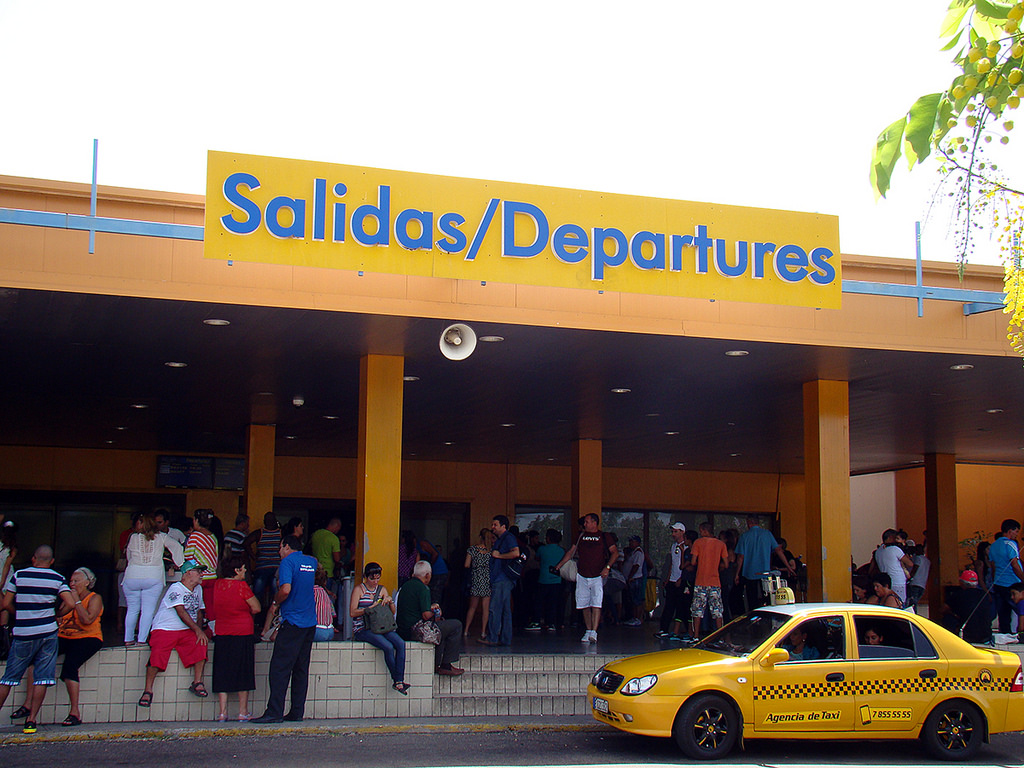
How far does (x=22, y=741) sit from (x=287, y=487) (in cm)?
1350

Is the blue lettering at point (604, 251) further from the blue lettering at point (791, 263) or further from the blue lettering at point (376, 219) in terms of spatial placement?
the blue lettering at point (376, 219)

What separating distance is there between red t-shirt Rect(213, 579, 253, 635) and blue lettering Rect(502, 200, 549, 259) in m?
4.00

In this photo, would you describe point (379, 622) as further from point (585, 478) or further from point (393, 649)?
point (585, 478)

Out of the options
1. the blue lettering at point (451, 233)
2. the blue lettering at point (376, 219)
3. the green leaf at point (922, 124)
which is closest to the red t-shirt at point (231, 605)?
the blue lettering at point (376, 219)

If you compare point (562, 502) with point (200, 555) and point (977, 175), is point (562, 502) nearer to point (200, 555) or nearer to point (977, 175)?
point (200, 555)

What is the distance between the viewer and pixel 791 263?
9758mm

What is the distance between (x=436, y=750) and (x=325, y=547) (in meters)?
5.36

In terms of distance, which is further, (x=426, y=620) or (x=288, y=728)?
(x=426, y=620)

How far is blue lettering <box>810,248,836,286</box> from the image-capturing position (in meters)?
9.80

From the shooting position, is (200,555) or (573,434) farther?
(573,434)

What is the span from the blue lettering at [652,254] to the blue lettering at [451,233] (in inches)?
65.4

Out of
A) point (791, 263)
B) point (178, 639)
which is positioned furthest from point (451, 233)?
point (178, 639)

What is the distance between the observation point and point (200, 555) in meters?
10.0

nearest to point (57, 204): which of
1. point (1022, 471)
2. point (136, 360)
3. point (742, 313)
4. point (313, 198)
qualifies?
point (313, 198)
